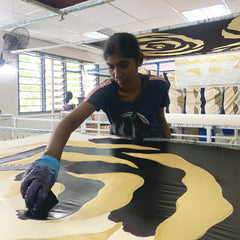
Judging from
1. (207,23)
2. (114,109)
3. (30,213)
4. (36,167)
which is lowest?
(30,213)

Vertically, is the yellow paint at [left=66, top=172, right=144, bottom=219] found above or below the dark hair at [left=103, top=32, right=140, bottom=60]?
below

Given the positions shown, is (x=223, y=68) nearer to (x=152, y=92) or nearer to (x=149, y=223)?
(x=152, y=92)

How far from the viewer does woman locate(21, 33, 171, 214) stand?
65 cm

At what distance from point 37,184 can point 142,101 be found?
859 millimetres

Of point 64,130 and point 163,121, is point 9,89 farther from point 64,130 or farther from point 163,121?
point 64,130

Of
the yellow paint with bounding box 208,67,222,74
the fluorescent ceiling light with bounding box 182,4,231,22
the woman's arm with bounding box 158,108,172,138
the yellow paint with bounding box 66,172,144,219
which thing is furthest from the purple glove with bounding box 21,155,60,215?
the fluorescent ceiling light with bounding box 182,4,231,22

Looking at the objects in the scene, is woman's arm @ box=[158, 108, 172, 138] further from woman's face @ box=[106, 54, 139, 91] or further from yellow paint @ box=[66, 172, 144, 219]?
yellow paint @ box=[66, 172, 144, 219]

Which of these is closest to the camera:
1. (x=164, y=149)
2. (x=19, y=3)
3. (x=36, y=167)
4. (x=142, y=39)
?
(x=36, y=167)

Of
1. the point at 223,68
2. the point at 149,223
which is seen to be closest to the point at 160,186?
the point at 149,223

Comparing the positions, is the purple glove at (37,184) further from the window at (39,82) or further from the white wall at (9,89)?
the white wall at (9,89)

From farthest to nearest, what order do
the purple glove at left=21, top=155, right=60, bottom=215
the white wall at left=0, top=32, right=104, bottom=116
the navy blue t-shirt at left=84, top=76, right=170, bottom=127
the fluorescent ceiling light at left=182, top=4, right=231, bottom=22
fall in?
the white wall at left=0, top=32, right=104, bottom=116 → the fluorescent ceiling light at left=182, top=4, right=231, bottom=22 → the navy blue t-shirt at left=84, top=76, right=170, bottom=127 → the purple glove at left=21, top=155, right=60, bottom=215

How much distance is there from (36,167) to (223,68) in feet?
12.4

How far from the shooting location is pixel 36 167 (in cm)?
68

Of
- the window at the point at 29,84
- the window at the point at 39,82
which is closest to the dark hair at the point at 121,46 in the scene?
the window at the point at 39,82
